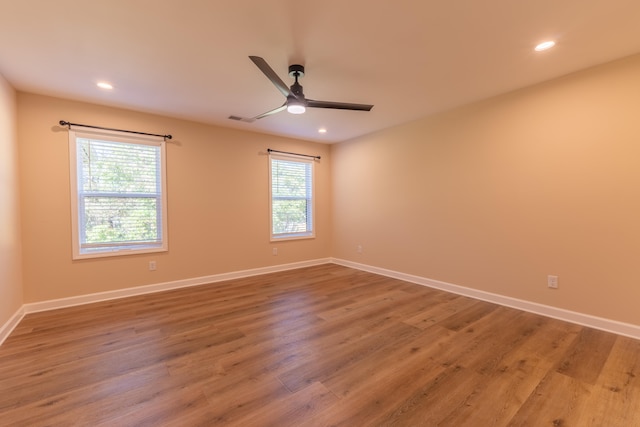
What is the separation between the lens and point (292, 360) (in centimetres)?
218

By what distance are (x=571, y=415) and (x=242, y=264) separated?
4137mm

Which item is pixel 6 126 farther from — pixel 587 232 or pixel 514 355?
pixel 587 232

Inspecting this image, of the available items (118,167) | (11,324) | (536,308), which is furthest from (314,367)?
(118,167)

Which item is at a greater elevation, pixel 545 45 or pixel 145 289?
pixel 545 45

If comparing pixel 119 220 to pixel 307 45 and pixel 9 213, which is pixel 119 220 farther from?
pixel 307 45

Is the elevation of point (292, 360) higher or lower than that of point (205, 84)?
lower

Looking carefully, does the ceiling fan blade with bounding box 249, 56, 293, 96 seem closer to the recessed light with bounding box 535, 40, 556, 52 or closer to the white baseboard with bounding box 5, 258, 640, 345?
the recessed light with bounding box 535, 40, 556, 52

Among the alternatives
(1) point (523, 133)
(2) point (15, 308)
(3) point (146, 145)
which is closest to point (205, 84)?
(3) point (146, 145)

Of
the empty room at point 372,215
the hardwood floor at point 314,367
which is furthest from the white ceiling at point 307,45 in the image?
→ the hardwood floor at point 314,367

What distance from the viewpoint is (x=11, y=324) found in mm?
2750

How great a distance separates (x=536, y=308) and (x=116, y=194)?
5.13 meters

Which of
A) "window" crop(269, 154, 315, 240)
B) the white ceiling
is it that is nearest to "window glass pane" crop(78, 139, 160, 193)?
the white ceiling

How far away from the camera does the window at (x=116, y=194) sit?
3449mm

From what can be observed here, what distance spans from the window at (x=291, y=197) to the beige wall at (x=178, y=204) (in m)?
0.16
